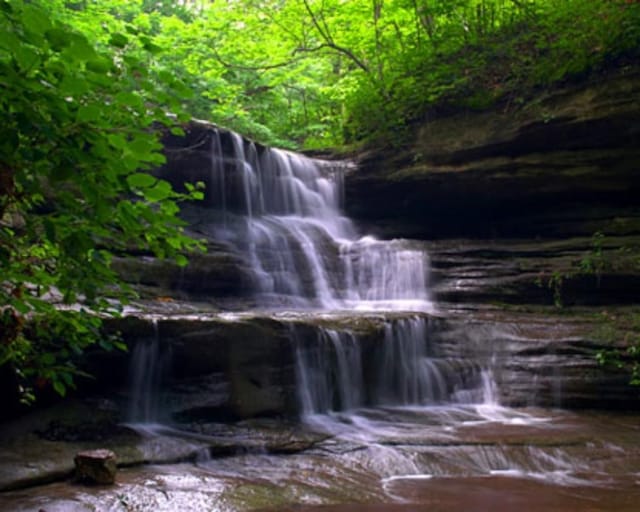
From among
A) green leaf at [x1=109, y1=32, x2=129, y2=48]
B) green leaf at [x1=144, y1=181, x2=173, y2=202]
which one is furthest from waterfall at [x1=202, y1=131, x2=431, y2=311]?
green leaf at [x1=109, y1=32, x2=129, y2=48]

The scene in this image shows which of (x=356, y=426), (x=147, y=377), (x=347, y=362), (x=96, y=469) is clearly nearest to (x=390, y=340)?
(x=347, y=362)

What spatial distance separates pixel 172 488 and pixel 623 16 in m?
10.1

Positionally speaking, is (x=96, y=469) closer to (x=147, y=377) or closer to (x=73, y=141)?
(x=147, y=377)

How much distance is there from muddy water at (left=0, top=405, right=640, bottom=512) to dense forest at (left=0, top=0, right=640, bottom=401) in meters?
1.17

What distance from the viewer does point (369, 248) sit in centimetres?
1141

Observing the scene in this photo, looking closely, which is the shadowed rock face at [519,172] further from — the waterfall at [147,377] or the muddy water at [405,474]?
the waterfall at [147,377]

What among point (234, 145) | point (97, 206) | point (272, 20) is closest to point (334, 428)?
point (97, 206)

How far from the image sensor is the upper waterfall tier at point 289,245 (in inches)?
414

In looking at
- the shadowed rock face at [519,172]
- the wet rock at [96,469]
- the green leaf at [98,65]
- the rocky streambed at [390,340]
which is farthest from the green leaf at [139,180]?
the shadowed rock face at [519,172]

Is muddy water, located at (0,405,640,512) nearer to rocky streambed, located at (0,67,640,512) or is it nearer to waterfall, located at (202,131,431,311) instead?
rocky streambed, located at (0,67,640,512)

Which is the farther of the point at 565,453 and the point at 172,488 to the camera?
the point at 565,453

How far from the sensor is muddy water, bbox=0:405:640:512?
425cm

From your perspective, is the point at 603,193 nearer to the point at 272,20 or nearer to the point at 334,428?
the point at 334,428

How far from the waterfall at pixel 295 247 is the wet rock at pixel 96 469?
17.6 feet
